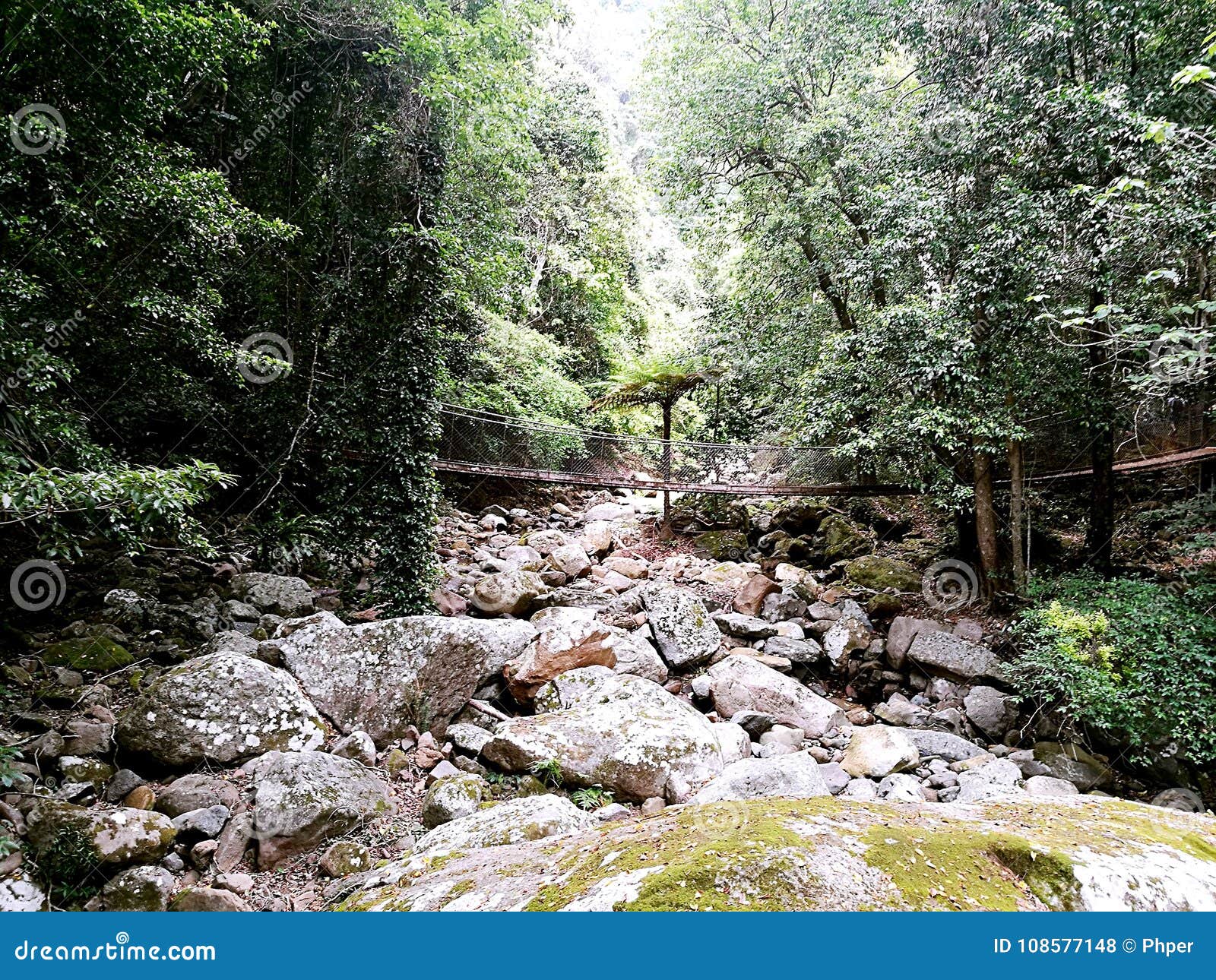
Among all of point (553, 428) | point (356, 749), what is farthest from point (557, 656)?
point (553, 428)

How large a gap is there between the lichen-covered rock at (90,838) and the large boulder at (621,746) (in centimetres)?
158

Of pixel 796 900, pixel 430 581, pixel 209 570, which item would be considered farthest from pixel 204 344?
pixel 796 900

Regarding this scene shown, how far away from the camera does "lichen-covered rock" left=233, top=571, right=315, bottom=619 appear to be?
5.00 metres

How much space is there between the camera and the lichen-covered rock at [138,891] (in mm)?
2350

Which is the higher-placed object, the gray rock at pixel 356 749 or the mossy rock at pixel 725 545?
the mossy rock at pixel 725 545

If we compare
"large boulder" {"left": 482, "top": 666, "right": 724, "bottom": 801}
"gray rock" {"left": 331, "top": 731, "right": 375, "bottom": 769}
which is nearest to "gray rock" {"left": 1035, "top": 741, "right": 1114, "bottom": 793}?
"large boulder" {"left": 482, "top": 666, "right": 724, "bottom": 801}

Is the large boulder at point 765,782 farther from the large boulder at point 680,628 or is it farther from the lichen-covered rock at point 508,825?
the large boulder at point 680,628

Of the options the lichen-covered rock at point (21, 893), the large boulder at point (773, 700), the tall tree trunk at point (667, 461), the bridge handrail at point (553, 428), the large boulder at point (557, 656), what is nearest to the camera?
the lichen-covered rock at point (21, 893)

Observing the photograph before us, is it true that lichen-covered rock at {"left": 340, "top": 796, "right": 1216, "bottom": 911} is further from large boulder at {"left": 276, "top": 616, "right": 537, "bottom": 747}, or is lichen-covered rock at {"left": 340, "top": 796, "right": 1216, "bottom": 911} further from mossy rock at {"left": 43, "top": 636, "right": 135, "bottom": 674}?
mossy rock at {"left": 43, "top": 636, "right": 135, "bottom": 674}

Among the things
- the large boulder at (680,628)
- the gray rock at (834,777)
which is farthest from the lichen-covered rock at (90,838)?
the large boulder at (680,628)

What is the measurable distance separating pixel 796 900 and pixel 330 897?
2.12m

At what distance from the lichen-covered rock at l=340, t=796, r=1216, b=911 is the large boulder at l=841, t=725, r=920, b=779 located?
2.25m

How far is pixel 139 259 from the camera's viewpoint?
13.3 feet

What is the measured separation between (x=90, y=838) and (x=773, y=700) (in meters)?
4.09
